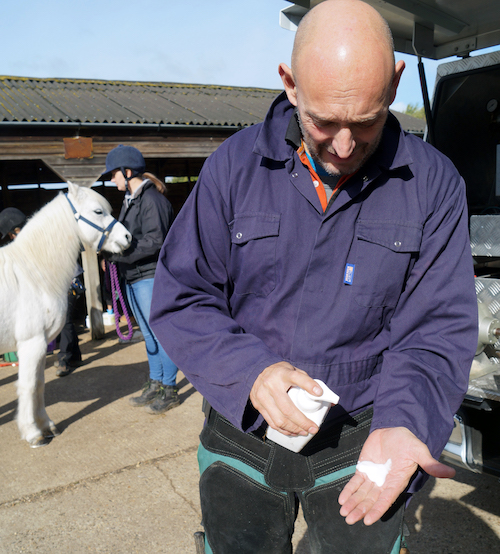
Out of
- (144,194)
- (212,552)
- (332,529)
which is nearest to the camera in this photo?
(332,529)

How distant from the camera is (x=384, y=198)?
143 centimetres

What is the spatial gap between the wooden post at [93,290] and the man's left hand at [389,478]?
6.78 meters

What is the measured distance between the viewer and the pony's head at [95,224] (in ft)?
14.8

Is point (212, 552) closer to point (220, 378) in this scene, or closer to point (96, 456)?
point (220, 378)

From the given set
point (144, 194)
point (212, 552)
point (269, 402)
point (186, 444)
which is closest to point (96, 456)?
point (186, 444)

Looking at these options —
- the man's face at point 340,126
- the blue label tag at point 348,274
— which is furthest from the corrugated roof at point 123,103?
the blue label tag at point 348,274

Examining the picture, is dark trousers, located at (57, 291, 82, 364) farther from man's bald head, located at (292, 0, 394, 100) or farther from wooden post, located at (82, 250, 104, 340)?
man's bald head, located at (292, 0, 394, 100)

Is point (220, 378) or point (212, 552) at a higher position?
point (220, 378)

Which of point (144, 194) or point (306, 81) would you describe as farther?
point (144, 194)

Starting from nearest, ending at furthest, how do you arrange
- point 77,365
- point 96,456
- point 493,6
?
point 493,6
point 96,456
point 77,365

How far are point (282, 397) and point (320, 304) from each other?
326 mm

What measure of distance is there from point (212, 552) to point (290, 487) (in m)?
0.36

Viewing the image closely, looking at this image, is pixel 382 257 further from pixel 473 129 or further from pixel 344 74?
pixel 473 129

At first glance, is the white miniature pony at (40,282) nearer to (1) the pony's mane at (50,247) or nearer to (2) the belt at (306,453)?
(1) the pony's mane at (50,247)
